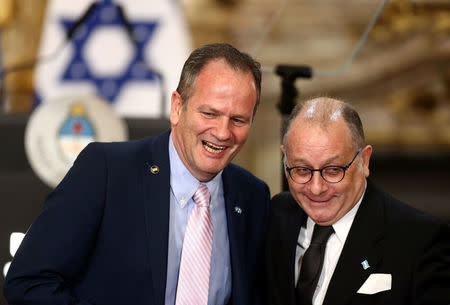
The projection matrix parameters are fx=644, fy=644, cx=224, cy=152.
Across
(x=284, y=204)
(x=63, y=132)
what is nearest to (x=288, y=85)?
(x=284, y=204)

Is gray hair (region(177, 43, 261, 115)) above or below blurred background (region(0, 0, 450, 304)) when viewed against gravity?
below

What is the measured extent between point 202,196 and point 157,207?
0.14 meters

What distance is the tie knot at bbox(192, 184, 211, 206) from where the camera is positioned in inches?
71.9

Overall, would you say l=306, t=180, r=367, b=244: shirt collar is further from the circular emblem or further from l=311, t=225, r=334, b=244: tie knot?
the circular emblem

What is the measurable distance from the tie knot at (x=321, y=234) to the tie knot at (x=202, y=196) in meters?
0.32

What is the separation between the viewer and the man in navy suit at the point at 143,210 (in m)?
1.68

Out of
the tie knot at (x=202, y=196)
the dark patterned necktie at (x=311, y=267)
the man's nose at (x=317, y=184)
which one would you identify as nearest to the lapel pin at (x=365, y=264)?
the dark patterned necktie at (x=311, y=267)

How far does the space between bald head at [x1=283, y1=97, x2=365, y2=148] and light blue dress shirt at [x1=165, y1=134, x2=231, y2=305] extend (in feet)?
1.08

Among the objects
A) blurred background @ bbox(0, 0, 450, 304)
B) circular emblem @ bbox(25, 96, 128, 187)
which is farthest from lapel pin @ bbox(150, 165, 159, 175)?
blurred background @ bbox(0, 0, 450, 304)

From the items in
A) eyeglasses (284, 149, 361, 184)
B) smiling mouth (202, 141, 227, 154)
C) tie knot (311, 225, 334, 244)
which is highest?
smiling mouth (202, 141, 227, 154)

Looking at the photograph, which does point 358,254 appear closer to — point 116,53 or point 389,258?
point 389,258

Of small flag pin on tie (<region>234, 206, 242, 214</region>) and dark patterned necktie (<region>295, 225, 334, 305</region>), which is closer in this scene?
dark patterned necktie (<region>295, 225, 334, 305</region>)

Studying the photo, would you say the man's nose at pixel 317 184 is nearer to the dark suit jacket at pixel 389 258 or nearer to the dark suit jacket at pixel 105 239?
the dark suit jacket at pixel 389 258

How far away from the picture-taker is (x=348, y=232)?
71.1 inches
